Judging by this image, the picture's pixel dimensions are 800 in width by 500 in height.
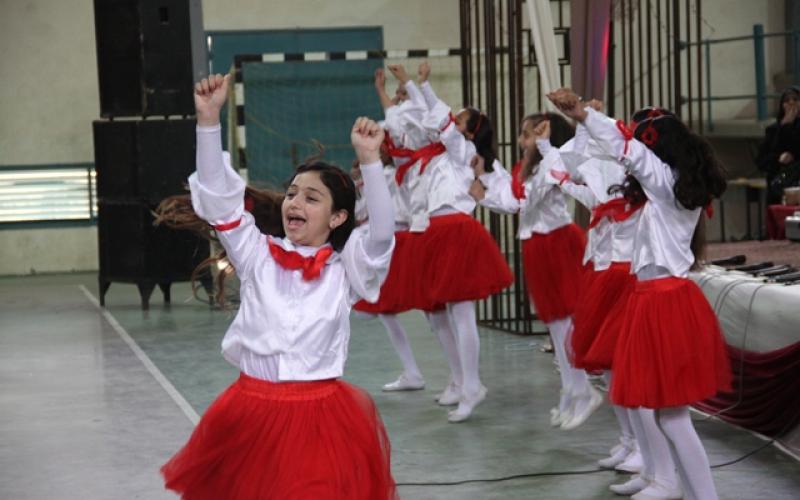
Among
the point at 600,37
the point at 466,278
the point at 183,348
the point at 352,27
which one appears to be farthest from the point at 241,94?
the point at 466,278

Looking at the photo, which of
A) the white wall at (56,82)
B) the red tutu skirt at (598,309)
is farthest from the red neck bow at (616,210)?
the white wall at (56,82)

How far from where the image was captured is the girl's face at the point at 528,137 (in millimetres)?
5755

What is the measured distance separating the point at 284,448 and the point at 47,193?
37.4ft

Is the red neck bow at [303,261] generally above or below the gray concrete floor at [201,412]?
above

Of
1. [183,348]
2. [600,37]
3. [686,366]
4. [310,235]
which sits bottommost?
[183,348]

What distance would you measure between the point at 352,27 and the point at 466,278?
325 inches

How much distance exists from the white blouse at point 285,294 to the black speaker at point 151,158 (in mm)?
7574

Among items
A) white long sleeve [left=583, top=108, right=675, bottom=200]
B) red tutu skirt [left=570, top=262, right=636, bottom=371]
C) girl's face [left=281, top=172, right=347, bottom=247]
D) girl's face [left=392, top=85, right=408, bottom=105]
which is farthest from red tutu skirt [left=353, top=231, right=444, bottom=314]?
girl's face [left=281, top=172, right=347, bottom=247]

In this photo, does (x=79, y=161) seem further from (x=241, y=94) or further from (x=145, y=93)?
(x=145, y=93)

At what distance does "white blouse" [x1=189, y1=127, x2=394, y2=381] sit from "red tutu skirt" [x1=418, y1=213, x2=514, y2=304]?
2879 millimetres

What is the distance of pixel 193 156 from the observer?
417 inches

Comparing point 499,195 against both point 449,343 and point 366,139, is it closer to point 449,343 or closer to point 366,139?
point 449,343

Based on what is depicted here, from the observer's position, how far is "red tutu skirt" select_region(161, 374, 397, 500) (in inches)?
112

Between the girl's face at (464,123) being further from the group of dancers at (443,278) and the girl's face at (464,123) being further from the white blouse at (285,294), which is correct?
the white blouse at (285,294)
